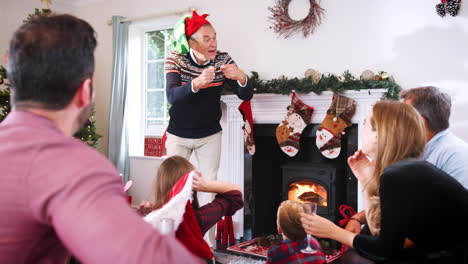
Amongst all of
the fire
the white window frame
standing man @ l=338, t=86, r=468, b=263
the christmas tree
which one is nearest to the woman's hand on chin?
standing man @ l=338, t=86, r=468, b=263

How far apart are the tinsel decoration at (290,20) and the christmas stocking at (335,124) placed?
68 cm

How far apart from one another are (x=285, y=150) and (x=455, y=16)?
1.54 metres

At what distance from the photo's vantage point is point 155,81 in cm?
481

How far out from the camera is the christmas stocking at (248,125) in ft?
11.7

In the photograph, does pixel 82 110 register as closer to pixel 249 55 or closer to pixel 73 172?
pixel 73 172

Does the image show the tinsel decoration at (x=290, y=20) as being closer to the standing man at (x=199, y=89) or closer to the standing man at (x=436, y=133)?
the standing man at (x=199, y=89)

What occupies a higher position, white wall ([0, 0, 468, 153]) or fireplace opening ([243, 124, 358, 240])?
white wall ([0, 0, 468, 153])

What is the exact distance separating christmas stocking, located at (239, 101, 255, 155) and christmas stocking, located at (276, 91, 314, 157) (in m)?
0.25

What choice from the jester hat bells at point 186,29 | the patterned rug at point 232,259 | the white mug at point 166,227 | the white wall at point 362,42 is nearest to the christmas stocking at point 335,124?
the white wall at point 362,42

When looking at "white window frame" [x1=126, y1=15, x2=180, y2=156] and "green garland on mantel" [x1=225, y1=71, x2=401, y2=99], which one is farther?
"white window frame" [x1=126, y1=15, x2=180, y2=156]

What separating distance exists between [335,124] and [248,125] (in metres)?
0.74

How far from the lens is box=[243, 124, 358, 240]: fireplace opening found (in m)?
3.45

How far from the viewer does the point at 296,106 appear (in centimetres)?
339

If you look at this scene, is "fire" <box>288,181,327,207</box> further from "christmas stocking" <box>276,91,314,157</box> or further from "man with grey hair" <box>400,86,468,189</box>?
"man with grey hair" <box>400,86,468,189</box>
